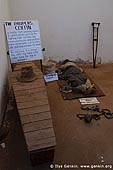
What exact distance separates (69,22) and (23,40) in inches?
48.9

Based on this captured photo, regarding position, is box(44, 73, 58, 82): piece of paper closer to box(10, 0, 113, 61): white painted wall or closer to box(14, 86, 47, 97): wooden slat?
box(10, 0, 113, 61): white painted wall

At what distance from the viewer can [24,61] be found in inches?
113

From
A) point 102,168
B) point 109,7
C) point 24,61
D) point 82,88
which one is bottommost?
point 102,168

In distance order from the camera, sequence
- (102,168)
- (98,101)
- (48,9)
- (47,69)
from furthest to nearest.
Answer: (48,9)
(47,69)
(98,101)
(102,168)

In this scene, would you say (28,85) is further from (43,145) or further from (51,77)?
(51,77)

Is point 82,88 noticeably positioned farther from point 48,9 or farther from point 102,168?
point 48,9

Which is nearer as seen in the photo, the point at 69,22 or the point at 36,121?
the point at 36,121

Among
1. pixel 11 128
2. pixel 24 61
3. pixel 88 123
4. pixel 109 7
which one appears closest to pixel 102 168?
pixel 88 123

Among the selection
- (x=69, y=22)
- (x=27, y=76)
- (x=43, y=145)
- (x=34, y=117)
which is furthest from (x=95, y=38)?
(x=43, y=145)

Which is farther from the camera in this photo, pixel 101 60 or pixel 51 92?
pixel 101 60

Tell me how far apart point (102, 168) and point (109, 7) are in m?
2.88

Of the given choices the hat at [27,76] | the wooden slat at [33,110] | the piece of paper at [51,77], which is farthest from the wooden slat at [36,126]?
the piece of paper at [51,77]

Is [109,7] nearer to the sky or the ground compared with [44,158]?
nearer to the sky

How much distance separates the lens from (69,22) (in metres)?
3.77
